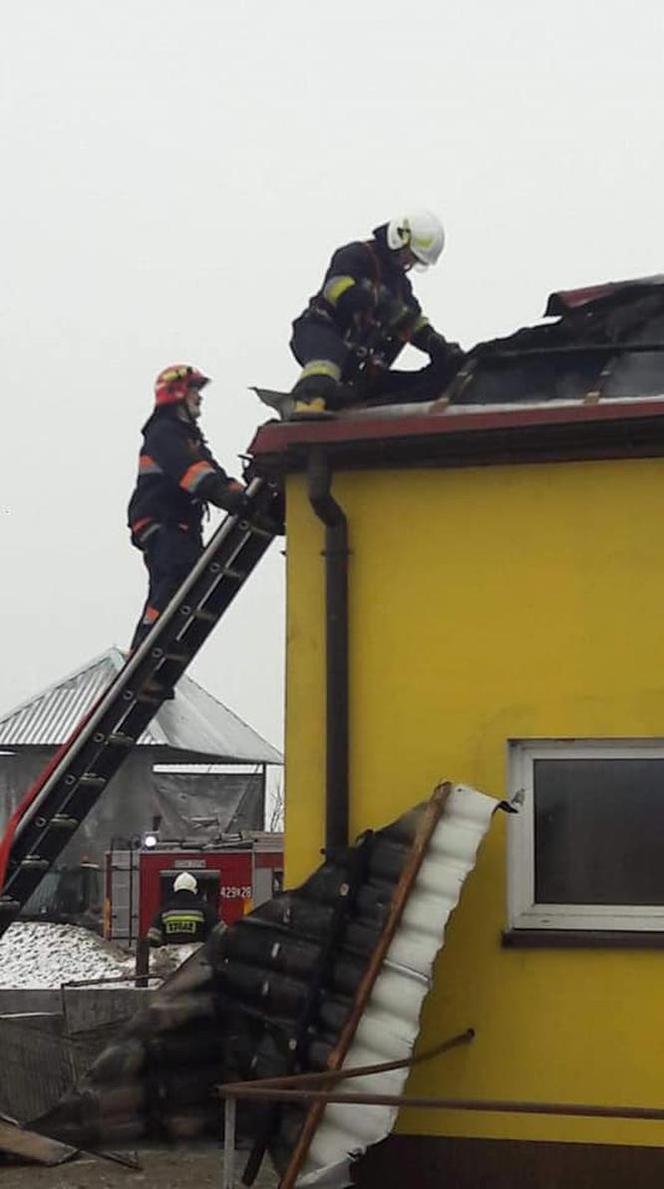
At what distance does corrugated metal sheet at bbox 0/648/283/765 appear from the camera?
25.8 metres

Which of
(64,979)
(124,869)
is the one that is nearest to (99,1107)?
(64,979)

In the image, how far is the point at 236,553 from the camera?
7.62 m

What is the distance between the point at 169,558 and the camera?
8.46 m

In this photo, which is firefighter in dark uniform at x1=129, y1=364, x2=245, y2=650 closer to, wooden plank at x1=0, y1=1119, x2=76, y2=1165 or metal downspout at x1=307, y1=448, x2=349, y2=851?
metal downspout at x1=307, y1=448, x2=349, y2=851

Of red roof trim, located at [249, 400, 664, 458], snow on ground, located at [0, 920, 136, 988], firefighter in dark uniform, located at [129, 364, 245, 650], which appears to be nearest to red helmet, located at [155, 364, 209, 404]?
firefighter in dark uniform, located at [129, 364, 245, 650]

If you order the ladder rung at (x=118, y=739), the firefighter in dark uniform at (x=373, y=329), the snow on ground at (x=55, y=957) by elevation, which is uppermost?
the firefighter in dark uniform at (x=373, y=329)

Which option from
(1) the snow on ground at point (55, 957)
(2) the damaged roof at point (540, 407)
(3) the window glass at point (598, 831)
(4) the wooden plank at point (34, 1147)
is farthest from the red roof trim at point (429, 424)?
(1) the snow on ground at point (55, 957)

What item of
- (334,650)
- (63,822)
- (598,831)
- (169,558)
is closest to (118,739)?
(63,822)

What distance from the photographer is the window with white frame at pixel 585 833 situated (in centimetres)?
587

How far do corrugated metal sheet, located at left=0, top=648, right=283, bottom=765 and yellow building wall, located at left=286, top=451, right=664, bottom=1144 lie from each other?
62.2 ft

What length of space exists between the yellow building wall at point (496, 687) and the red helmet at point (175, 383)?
225cm

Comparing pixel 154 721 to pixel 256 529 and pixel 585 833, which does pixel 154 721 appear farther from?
pixel 585 833

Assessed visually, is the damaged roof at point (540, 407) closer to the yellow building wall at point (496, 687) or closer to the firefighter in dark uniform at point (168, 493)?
the yellow building wall at point (496, 687)

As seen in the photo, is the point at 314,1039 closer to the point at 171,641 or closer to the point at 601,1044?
the point at 601,1044
